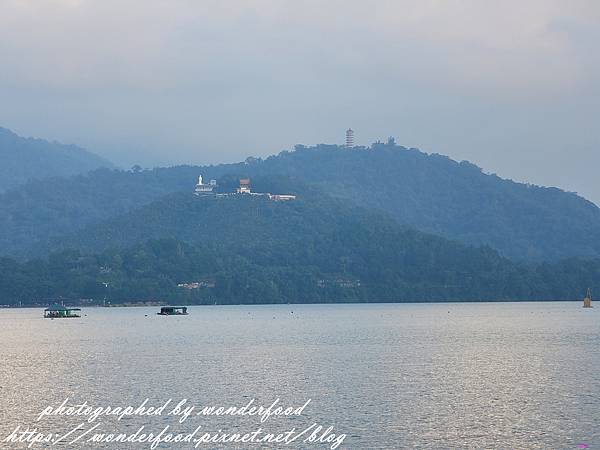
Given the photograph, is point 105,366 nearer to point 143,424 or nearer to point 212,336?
point 143,424

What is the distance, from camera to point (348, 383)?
302 ft

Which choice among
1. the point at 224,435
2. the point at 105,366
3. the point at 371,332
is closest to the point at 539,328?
the point at 371,332

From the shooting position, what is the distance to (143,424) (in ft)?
226

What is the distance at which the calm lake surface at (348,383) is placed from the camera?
6762cm

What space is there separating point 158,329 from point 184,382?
332 feet

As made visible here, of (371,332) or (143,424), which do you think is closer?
(143,424)

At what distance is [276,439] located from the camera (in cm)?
6397

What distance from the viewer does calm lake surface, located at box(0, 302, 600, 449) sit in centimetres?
6762

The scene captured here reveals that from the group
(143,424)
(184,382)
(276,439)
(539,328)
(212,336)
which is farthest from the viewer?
(539,328)

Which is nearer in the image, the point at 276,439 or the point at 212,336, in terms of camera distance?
the point at 276,439

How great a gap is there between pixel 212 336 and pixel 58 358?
145 ft

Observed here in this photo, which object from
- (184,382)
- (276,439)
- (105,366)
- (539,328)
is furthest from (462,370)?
(539,328)

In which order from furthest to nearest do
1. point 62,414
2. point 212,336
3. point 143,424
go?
1. point 212,336
2. point 62,414
3. point 143,424

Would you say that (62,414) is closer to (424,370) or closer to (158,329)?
(424,370)
